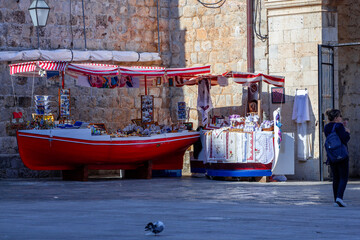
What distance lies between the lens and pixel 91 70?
16.4 m

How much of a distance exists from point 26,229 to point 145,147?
901 cm

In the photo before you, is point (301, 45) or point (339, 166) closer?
point (339, 166)

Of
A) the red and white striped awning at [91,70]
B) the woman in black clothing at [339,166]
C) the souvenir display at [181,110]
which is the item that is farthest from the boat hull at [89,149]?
the woman in black clothing at [339,166]

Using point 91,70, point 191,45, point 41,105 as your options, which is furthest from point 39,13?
point 191,45

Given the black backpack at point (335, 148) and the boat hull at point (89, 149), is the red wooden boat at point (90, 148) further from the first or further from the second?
the black backpack at point (335, 148)

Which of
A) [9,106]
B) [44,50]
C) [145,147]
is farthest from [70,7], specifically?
[145,147]

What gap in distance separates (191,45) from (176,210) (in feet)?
32.4

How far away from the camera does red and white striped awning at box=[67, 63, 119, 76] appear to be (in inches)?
640

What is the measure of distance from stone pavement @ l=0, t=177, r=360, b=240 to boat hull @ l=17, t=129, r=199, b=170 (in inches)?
17.7

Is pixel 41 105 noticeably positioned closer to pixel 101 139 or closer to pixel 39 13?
pixel 101 139

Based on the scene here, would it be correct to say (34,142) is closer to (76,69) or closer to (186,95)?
(76,69)

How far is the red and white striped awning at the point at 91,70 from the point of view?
16250 mm

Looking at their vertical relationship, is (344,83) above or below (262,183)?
above

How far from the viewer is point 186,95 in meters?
20.2
